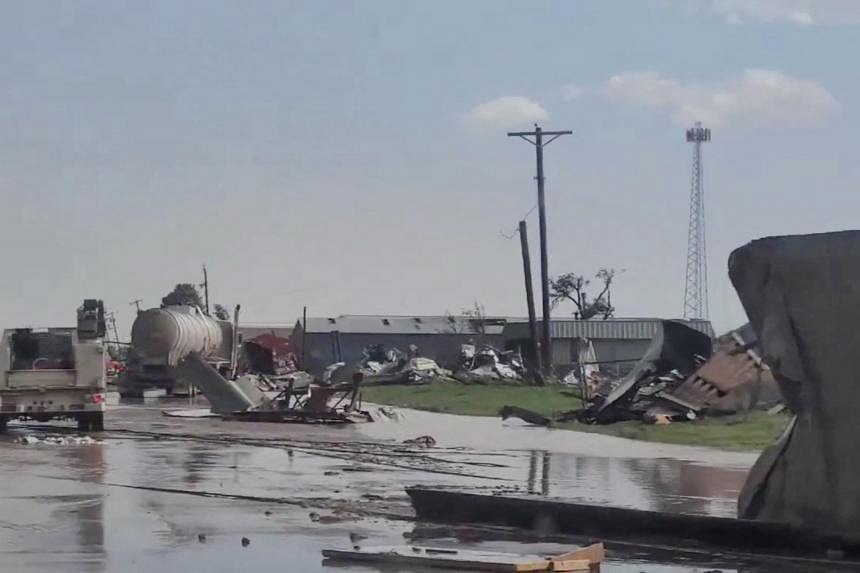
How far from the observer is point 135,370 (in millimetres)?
50562

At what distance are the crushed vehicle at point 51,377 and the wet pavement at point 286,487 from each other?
21.1 inches

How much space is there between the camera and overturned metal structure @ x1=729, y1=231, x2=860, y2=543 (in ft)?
34.8

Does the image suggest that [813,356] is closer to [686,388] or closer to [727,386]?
[727,386]

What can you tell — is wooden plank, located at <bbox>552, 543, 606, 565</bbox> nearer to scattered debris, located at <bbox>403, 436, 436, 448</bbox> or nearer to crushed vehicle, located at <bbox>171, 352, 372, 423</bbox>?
scattered debris, located at <bbox>403, 436, 436, 448</bbox>

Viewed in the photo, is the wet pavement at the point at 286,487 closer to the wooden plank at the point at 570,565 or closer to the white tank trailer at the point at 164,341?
the wooden plank at the point at 570,565

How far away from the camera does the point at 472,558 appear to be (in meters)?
10.5

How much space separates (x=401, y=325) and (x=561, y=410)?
7158 centimetres

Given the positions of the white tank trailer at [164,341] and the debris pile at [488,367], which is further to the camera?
the debris pile at [488,367]

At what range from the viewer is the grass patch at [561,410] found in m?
28.1

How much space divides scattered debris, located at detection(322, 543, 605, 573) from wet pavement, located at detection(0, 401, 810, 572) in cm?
26

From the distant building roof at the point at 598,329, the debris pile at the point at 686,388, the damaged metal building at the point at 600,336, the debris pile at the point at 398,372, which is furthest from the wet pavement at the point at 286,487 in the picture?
the distant building roof at the point at 598,329

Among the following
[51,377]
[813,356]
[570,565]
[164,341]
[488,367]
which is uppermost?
[164,341]

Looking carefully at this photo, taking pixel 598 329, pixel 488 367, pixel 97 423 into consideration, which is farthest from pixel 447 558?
pixel 598 329

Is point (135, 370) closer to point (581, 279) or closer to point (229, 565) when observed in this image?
point (229, 565)
